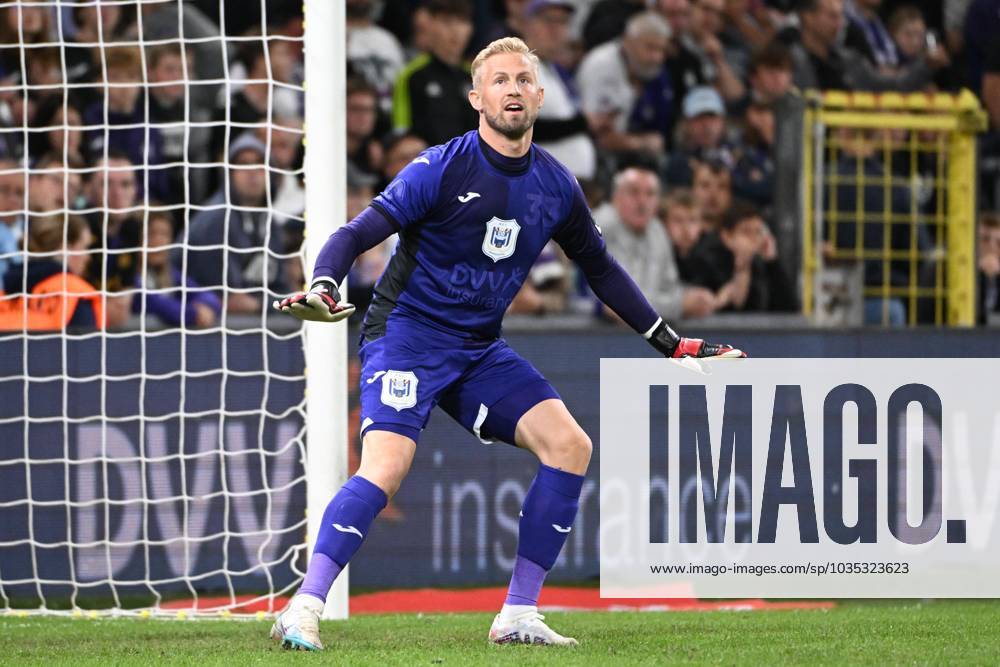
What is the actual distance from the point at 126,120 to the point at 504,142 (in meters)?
5.08

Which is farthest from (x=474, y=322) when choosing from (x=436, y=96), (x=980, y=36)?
(x=980, y=36)

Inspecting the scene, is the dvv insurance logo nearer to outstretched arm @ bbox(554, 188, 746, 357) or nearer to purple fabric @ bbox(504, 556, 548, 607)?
outstretched arm @ bbox(554, 188, 746, 357)

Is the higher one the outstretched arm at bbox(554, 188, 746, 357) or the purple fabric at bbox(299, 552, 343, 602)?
the outstretched arm at bbox(554, 188, 746, 357)

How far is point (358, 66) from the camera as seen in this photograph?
11.1 m

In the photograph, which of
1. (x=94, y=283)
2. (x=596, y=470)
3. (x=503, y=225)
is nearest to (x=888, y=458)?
(x=596, y=470)

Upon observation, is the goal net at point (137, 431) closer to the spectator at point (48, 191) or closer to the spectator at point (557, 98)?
the spectator at point (48, 191)

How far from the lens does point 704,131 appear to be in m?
11.8

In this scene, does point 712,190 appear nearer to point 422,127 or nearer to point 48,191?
point 422,127

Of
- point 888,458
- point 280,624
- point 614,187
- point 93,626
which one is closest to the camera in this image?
point 280,624

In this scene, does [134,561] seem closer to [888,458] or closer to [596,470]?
[596,470]

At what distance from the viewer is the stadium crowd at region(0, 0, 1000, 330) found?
9.33 metres

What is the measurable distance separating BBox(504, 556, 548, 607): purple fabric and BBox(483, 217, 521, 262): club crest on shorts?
3.63ft

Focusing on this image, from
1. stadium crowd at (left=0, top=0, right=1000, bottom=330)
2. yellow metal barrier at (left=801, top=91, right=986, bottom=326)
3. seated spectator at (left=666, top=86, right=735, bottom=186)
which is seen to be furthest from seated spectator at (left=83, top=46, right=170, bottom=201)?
yellow metal barrier at (left=801, top=91, right=986, bottom=326)

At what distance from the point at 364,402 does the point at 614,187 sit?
218 inches
